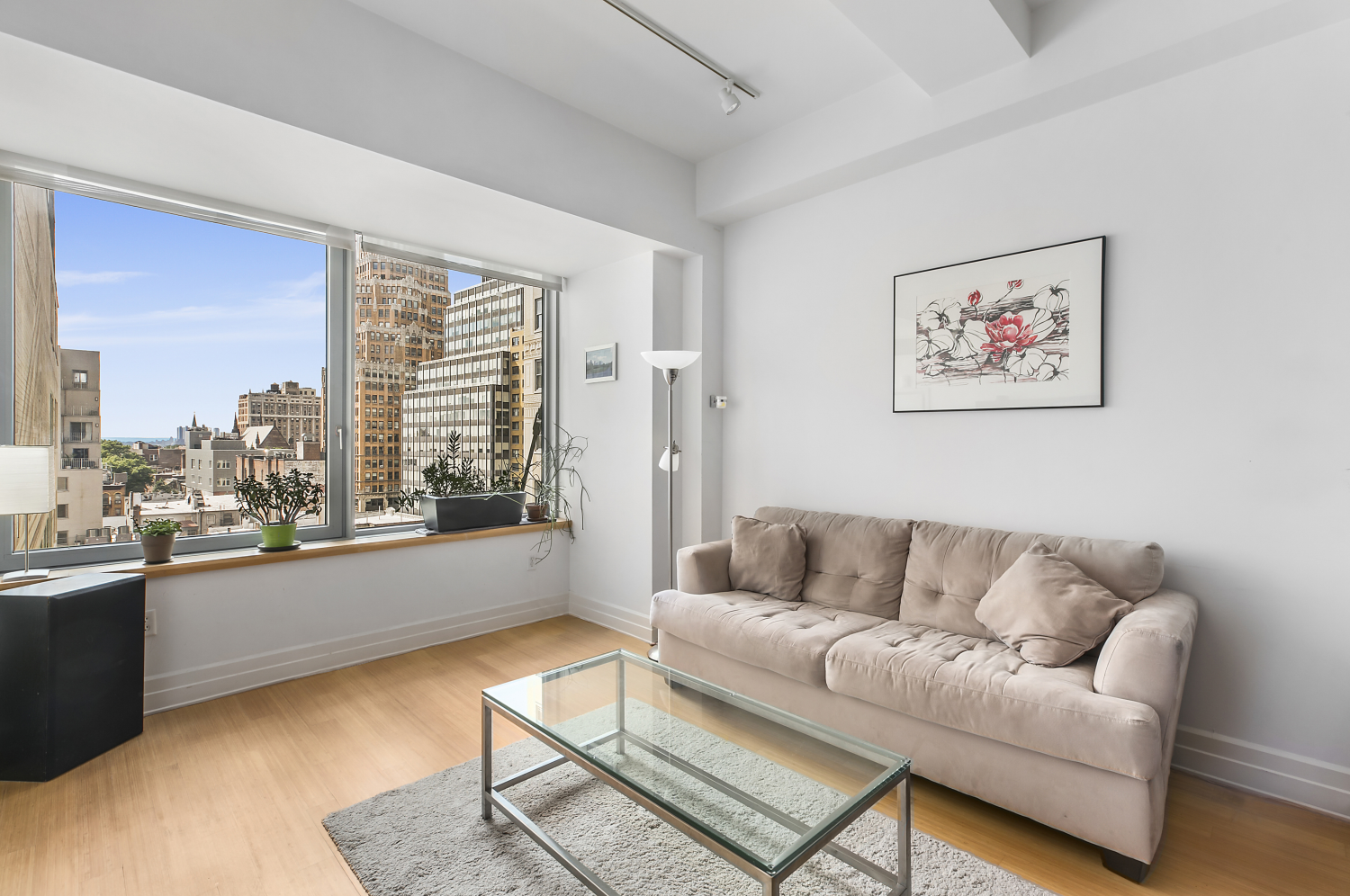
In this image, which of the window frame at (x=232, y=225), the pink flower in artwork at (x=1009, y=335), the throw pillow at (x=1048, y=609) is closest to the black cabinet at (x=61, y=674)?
the window frame at (x=232, y=225)

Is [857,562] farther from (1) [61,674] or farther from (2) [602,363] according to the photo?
(1) [61,674]

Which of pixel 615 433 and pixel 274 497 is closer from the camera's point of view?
pixel 274 497

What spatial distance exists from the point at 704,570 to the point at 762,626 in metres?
0.57

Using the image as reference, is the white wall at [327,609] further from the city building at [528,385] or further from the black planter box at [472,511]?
the city building at [528,385]

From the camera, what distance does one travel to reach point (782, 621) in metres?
2.60

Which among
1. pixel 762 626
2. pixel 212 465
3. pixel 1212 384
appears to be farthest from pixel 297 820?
pixel 1212 384

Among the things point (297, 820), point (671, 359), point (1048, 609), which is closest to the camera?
point (297, 820)

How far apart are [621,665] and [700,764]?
2.23 ft

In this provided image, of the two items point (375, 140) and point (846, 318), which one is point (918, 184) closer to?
point (846, 318)

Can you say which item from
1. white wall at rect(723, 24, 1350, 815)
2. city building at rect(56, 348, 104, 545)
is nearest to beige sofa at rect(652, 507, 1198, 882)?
white wall at rect(723, 24, 1350, 815)

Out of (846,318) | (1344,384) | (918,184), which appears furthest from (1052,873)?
(918,184)

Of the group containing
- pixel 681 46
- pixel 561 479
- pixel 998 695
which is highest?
pixel 681 46

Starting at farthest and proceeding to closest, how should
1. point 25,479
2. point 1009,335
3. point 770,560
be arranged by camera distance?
point 770,560
point 1009,335
point 25,479

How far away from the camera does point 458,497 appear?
3.84 m
